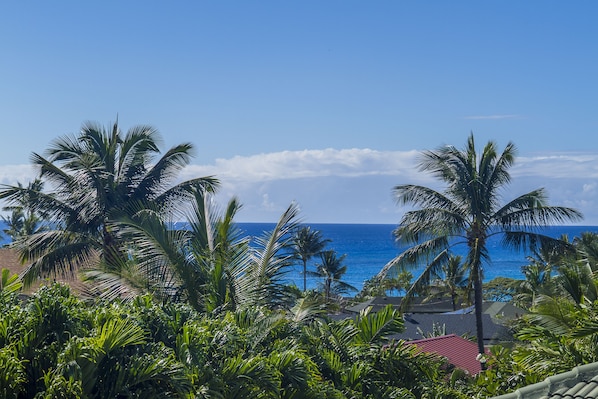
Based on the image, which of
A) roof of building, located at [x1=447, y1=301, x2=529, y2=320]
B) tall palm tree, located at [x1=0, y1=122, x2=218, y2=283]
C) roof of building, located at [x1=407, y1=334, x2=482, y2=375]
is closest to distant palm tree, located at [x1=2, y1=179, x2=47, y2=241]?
tall palm tree, located at [x1=0, y1=122, x2=218, y2=283]

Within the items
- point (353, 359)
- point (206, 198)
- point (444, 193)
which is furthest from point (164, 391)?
point (444, 193)

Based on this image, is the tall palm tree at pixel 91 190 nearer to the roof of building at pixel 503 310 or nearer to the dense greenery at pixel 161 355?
the dense greenery at pixel 161 355

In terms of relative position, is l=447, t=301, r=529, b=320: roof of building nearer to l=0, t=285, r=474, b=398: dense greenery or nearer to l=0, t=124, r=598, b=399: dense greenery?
l=0, t=124, r=598, b=399: dense greenery

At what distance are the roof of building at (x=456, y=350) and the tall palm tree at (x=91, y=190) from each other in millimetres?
10648

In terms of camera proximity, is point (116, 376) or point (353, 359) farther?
point (353, 359)

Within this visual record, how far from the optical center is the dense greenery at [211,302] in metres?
7.16

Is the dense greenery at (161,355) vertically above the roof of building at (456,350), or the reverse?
the dense greenery at (161,355)

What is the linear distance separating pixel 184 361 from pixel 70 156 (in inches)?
466

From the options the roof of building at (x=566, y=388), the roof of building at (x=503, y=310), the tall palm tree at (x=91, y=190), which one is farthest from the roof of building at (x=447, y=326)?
the roof of building at (x=566, y=388)

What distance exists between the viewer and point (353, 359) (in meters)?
10.7

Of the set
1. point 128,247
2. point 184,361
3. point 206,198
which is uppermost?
point 206,198

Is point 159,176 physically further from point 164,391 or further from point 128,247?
point 164,391

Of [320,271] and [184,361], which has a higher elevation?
[184,361]

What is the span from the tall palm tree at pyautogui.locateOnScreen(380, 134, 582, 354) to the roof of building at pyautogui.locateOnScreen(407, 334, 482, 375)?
2.00 m
